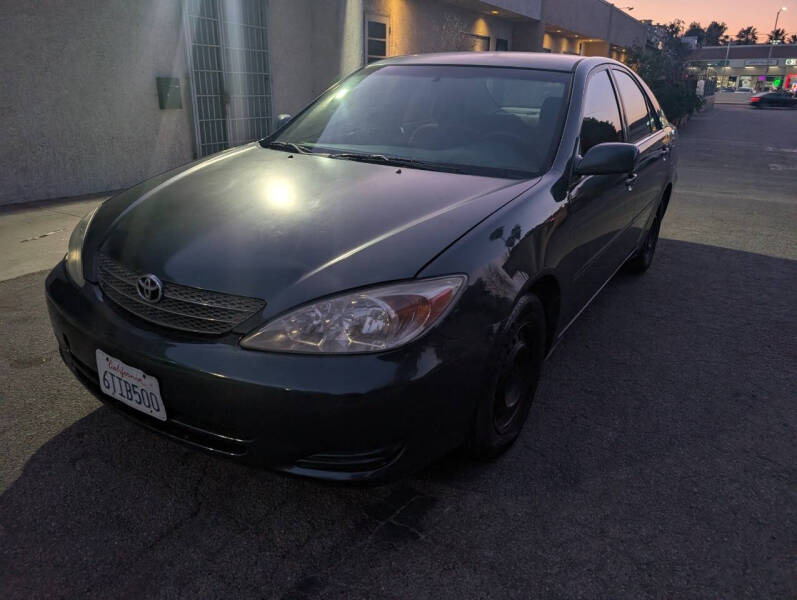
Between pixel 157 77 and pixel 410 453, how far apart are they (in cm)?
738

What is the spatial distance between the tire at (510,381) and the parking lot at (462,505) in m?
0.14

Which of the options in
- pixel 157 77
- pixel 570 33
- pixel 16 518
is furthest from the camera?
pixel 570 33

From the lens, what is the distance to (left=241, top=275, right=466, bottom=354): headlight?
1778mm

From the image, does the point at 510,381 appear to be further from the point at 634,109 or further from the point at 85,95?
the point at 85,95

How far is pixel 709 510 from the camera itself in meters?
2.24

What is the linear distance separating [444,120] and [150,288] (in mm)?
1716

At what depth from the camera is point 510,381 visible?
245 centimetres

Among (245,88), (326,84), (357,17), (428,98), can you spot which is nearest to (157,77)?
(245,88)

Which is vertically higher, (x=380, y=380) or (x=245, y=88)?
(x=245, y=88)

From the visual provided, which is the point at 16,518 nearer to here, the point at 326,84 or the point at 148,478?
the point at 148,478

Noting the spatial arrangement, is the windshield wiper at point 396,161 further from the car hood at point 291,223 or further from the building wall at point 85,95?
the building wall at point 85,95

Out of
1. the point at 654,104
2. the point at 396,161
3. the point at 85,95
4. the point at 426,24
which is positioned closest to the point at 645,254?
the point at 654,104

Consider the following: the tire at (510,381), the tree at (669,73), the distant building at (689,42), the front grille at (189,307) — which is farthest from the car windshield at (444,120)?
the distant building at (689,42)

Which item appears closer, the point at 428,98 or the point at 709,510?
the point at 709,510
